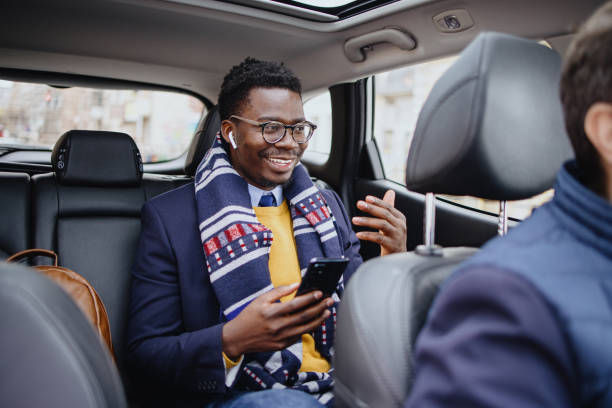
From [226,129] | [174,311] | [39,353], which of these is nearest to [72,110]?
[226,129]

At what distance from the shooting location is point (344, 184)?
2789 mm

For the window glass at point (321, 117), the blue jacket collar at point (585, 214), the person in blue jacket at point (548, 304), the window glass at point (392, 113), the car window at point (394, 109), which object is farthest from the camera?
the window glass at point (321, 117)

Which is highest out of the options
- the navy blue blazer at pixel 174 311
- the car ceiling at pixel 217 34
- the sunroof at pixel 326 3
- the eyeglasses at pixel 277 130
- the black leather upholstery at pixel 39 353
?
the sunroof at pixel 326 3

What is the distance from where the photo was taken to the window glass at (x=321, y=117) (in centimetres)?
289

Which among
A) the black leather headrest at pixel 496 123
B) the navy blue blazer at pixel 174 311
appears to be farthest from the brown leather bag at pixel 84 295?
the black leather headrest at pixel 496 123

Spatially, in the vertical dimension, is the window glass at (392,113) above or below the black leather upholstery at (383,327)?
above

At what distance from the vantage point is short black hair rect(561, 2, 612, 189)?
0.70 meters

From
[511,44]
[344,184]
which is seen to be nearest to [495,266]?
[511,44]

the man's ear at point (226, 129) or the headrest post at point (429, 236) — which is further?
the man's ear at point (226, 129)

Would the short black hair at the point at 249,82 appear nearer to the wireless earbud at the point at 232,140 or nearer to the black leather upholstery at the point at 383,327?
the wireless earbud at the point at 232,140

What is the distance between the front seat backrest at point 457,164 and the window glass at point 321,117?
1.93 meters

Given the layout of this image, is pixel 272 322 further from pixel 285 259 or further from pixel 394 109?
pixel 394 109

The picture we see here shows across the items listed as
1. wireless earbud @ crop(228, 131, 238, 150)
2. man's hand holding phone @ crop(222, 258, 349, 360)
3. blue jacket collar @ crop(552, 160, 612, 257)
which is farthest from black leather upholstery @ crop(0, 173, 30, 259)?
blue jacket collar @ crop(552, 160, 612, 257)

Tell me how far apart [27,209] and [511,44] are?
1.66 metres
